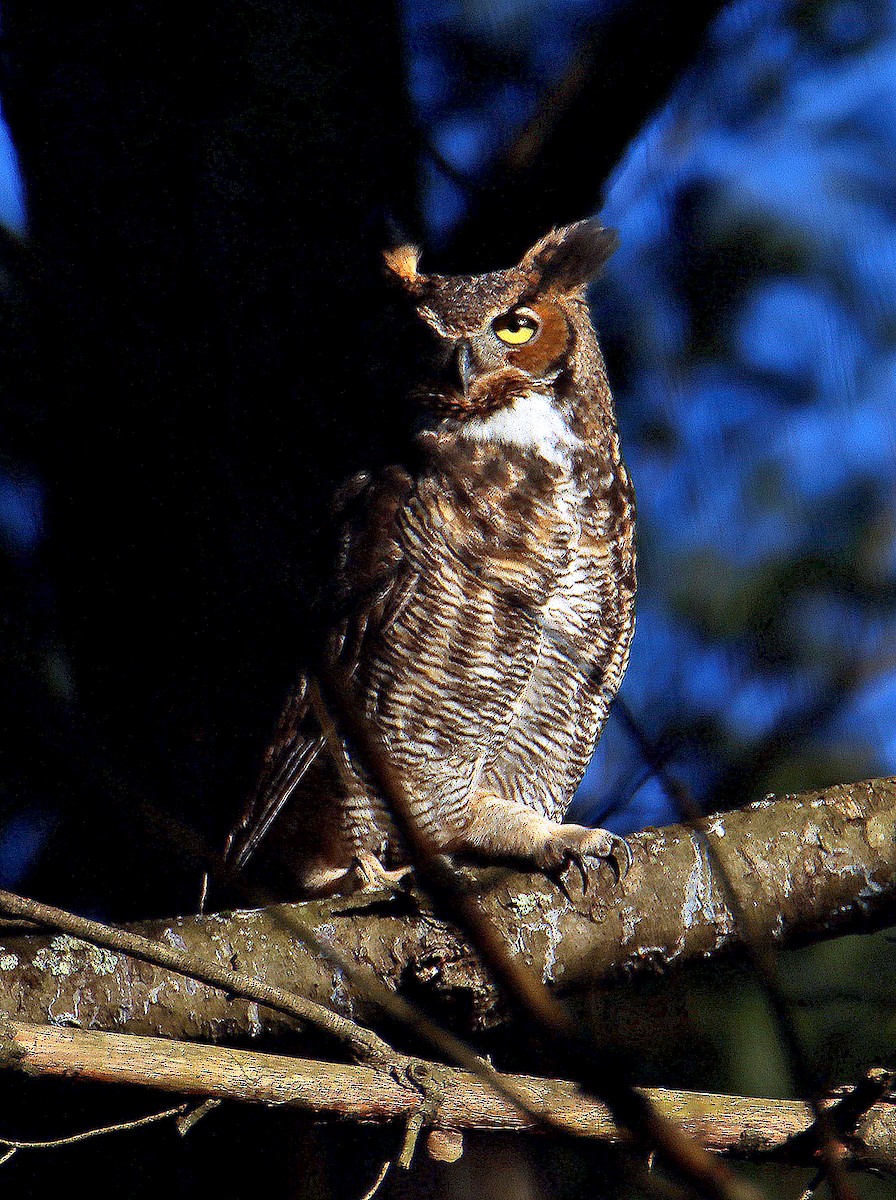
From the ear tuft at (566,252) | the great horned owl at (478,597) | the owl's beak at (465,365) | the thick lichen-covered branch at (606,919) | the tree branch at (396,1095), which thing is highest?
the ear tuft at (566,252)

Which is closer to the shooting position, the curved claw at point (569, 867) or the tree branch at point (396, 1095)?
the tree branch at point (396, 1095)

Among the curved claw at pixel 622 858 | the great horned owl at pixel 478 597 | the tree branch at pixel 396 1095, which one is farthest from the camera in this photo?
the great horned owl at pixel 478 597

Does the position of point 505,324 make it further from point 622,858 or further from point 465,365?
point 622,858

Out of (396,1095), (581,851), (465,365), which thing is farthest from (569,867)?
(465,365)

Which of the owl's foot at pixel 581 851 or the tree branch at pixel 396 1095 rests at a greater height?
the owl's foot at pixel 581 851

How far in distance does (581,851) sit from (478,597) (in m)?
0.38

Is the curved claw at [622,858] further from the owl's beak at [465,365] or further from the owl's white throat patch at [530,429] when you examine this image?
the owl's beak at [465,365]

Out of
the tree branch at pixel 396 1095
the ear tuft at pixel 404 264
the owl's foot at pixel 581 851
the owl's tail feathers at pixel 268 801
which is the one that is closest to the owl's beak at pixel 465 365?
the ear tuft at pixel 404 264

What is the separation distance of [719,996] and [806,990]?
0.14 meters

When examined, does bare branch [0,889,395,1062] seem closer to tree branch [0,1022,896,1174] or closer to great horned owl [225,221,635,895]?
tree branch [0,1022,896,1174]

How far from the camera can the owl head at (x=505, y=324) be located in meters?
1.73

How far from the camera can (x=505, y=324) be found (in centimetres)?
176

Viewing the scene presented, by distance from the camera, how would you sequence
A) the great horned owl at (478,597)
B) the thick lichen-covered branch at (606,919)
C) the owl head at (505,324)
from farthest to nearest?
the owl head at (505,324) < the great horned owl at (478,597) < the thick lichen-covered branch at (606,919)

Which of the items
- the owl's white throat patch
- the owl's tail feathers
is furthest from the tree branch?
the owl's white throat patch
